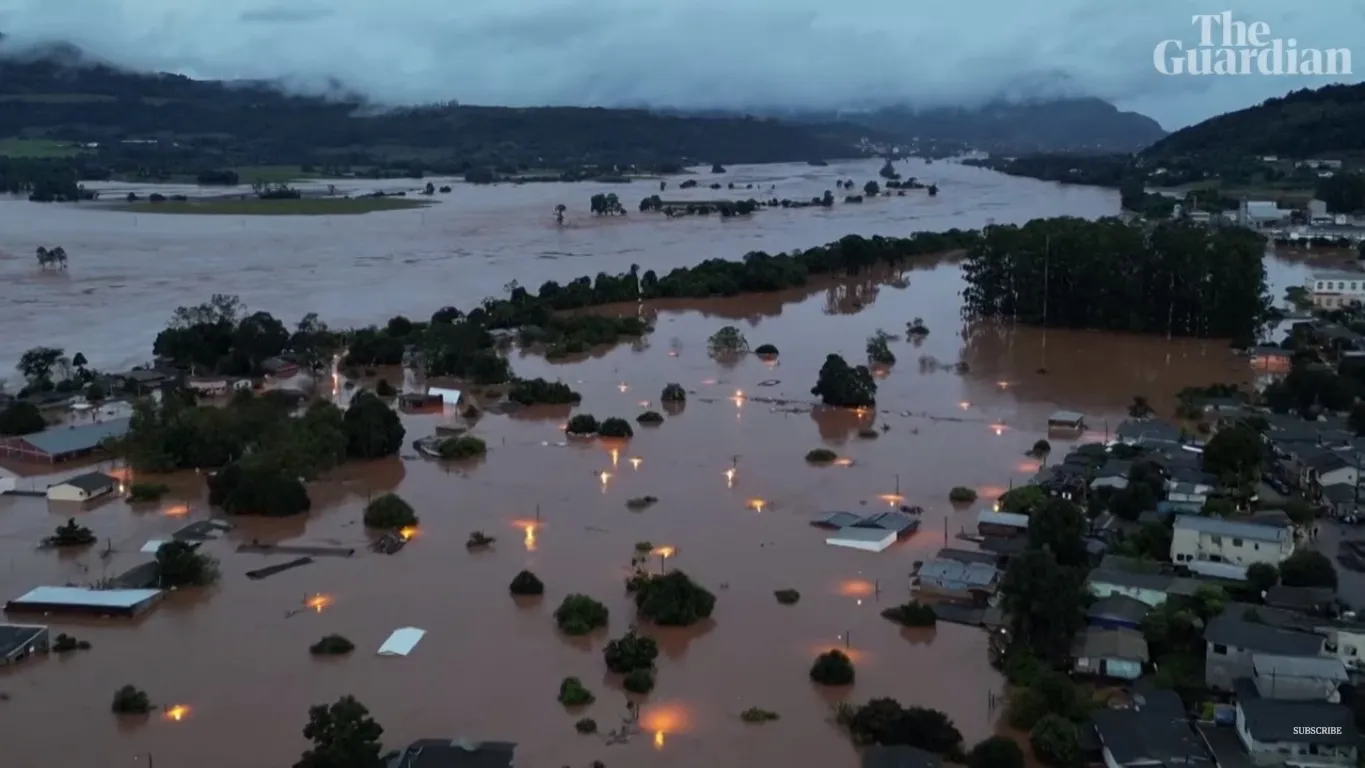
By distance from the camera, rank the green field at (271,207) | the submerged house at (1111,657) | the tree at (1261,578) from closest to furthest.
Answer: the submerged house at (1111,657), the tree at (1261,578), the green field at (271,207)

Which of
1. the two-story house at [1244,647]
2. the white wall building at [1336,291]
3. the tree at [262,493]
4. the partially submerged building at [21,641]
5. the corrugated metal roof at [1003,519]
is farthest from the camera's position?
the white wall building at [1336,291]

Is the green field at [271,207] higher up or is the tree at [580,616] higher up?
the green field at [271,207]

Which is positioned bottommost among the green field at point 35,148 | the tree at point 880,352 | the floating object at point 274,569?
the floating object at point 274,569

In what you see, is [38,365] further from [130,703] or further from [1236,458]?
[1236,458]

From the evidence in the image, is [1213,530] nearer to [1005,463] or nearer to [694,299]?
[1005,463]

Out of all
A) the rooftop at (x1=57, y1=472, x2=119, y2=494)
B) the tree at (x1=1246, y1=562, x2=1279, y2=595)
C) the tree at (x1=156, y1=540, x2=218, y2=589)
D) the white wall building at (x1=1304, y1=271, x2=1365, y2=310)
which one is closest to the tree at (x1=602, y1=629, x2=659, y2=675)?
the tree at (x1=156, y1=540, x2=218, y2=589)

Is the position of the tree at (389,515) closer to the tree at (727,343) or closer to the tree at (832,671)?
the tree at (832,671)

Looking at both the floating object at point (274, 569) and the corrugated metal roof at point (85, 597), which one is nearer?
the corrugated metal roof at point (85, 597)

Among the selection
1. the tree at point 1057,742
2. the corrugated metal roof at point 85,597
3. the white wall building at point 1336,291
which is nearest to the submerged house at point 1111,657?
the tree at point 1057,742
